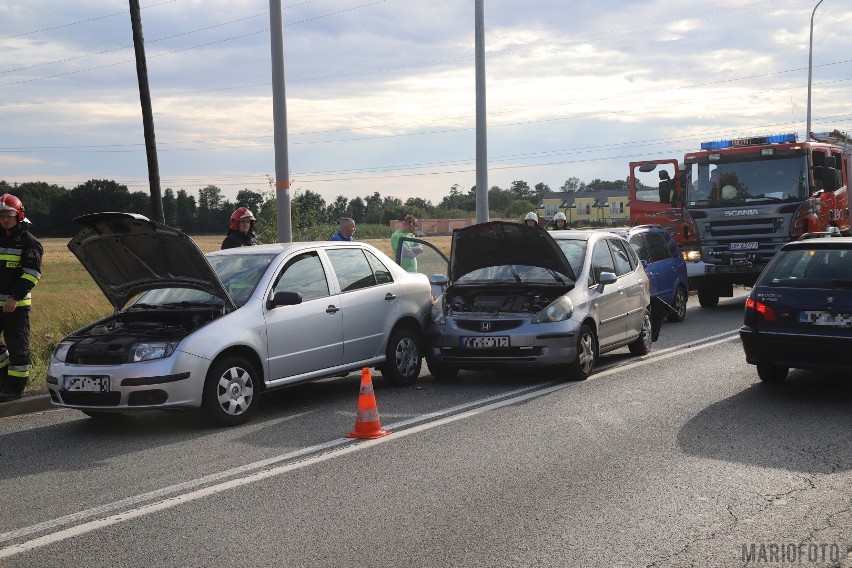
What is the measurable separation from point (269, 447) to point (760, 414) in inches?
165

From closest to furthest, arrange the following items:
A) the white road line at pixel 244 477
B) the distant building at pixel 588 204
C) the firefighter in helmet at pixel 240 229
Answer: the white road line at pixel 244 477 < the firefighter in helmet at pixel 240 229 < the distant building at pixel 588 204

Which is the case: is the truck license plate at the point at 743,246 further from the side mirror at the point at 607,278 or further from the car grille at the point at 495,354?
the car grille at the point at 495,354

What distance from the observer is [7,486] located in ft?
22.3

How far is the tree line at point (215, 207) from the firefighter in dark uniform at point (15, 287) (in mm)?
508

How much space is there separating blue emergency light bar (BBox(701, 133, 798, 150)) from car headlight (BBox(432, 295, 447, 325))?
33.6 feet

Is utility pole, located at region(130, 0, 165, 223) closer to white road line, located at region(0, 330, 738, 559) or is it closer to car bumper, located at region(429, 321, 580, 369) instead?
car bumper, located at region(429, 321, 580, 369)

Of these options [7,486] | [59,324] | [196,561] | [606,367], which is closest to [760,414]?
[606,367]

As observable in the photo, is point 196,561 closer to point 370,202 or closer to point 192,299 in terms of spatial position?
point 192,299

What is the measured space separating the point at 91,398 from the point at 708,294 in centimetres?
1472

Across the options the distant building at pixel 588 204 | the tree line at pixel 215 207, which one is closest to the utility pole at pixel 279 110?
the tree line at pixel 215 207

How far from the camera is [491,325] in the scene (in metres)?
10.7

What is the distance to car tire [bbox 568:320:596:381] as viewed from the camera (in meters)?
10.7

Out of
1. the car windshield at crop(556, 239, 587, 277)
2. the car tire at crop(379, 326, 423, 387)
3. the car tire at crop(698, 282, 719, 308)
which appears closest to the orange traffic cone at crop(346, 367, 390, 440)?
the car tire at crop(379, 326, 423, 387)

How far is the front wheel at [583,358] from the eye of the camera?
10.7 m
